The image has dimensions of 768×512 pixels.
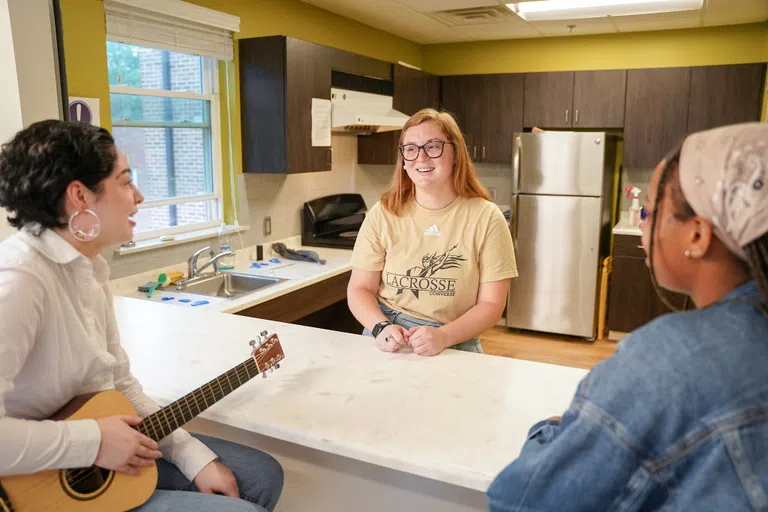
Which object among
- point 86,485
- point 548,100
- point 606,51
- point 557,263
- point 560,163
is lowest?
point 557,263

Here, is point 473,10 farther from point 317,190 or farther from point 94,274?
point 94,274

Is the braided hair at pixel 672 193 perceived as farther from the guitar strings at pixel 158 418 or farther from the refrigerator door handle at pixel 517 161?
the refrigerator door handle at pixel 517 161

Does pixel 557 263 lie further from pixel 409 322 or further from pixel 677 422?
pixel 677 422

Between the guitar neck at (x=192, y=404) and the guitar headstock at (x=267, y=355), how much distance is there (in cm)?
2

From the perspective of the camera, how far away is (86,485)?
3.80 ft

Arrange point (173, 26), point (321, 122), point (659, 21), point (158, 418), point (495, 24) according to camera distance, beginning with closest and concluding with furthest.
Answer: point (158, 418), point (173, 26), point (321, 122), point (659, 21), point (495, 24)

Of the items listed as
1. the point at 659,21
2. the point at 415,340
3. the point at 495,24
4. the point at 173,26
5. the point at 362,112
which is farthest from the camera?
the point at 495,24

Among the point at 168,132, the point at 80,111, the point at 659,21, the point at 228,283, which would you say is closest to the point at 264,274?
the point at 228,283

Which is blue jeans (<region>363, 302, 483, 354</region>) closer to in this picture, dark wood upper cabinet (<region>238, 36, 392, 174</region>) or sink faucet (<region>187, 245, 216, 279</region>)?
sink faucet (<region>187, 245, 216, 279</region>)

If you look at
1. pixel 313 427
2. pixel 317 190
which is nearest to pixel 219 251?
pixel 317 190

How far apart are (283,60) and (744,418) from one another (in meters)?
3.16

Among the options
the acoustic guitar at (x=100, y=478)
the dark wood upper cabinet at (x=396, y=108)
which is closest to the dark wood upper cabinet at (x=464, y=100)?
the dark wood upper cabinet at (x=396, y=108)

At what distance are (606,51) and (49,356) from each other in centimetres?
503

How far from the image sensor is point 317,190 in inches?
177
